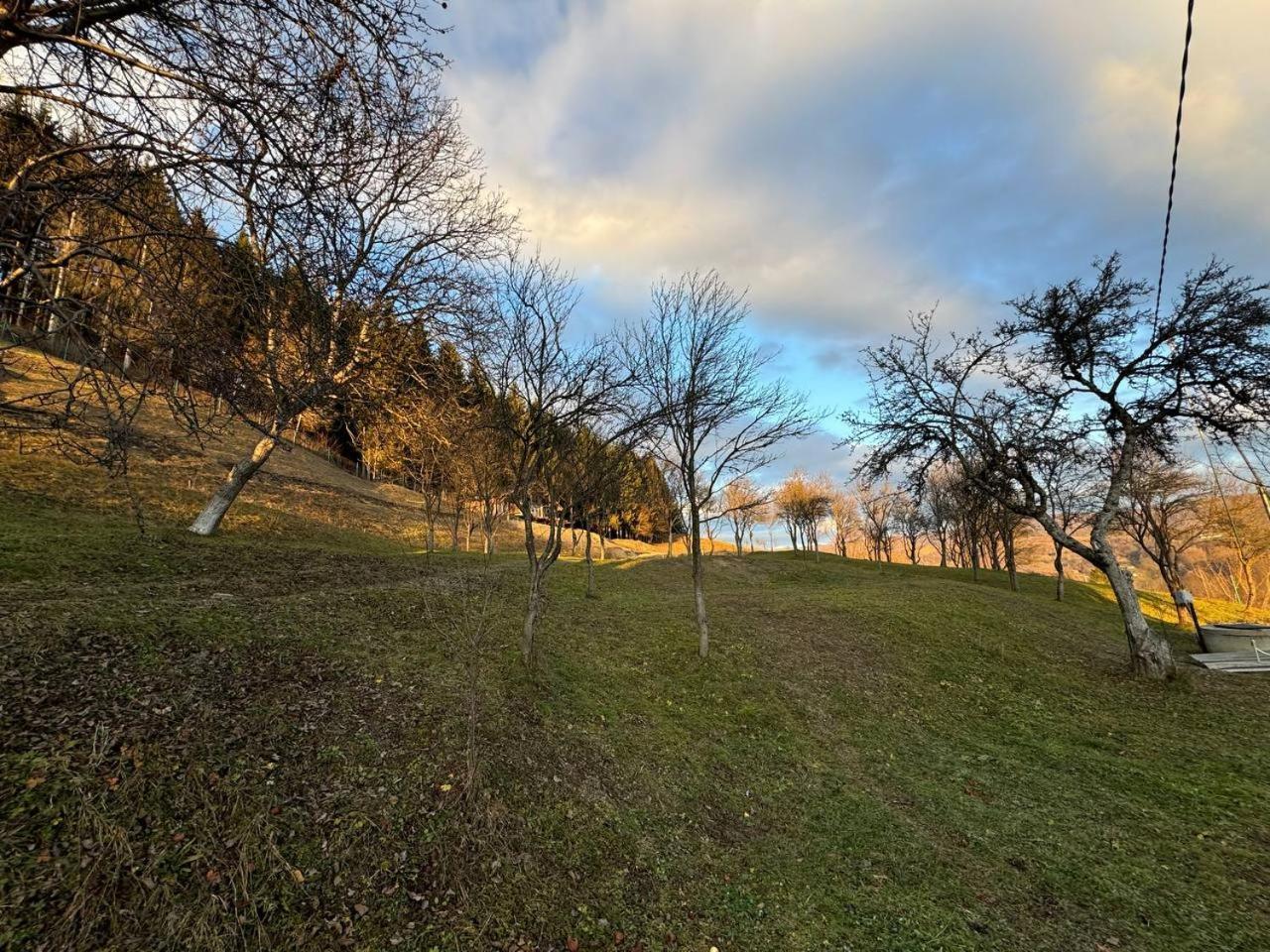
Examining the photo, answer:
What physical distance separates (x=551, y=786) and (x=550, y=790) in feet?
0.23

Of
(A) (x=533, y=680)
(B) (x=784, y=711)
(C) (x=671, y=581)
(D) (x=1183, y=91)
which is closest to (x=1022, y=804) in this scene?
(B) (x=784, y=711)

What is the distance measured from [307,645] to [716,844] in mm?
5572

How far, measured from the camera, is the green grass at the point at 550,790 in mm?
3562

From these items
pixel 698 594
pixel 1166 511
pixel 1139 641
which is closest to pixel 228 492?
pixel 698 594

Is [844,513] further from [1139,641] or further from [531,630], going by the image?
[531,630]

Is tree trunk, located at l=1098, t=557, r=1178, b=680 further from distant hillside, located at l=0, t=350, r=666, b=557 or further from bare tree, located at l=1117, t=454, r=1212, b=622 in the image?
distant hillside, located at l=0, t=350, r=666, b=557

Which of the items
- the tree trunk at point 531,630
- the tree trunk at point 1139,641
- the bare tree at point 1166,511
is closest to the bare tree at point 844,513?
the bare tree at point 1166,511

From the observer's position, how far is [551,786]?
217 inches

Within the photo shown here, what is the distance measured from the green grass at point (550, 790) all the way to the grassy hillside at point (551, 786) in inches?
1.1

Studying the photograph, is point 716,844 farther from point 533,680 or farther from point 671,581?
point 671,581

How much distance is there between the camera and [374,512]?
91.2 ft

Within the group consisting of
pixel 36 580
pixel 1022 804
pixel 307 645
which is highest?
pixel 36 580

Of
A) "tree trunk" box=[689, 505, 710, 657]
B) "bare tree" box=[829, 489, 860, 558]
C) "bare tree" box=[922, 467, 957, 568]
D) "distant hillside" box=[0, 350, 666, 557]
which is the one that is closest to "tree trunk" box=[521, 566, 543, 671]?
"tree trunk" box=[689, 505, 710, 657]

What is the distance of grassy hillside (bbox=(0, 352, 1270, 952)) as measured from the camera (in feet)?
11.7
